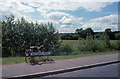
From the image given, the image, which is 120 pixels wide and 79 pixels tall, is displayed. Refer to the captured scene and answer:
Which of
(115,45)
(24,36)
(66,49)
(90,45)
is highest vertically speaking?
(24,36)

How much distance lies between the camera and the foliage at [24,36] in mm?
16183

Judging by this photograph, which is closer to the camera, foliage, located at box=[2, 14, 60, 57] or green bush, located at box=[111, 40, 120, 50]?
foliage, located at box=[2, 14, 60, 57]

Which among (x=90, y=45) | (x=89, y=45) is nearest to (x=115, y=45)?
(x=90, y=45)

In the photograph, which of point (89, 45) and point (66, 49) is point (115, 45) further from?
point (66, 49)

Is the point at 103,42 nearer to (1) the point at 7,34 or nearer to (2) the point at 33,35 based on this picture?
(2) the point at 33,35

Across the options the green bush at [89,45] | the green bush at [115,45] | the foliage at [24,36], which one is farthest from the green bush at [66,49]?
the green bush at [115,45]

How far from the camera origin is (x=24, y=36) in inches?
676

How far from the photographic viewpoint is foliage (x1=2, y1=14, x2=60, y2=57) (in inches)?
637

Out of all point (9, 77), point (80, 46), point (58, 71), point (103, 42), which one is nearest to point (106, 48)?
point (103, 42)

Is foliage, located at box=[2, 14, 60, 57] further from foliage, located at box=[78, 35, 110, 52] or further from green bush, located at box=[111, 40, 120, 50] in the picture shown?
green bush, located at box=[111, 40, 120, 50]

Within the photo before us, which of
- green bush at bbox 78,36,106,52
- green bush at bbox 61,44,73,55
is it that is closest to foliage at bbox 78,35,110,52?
green bush at bbox 78,36,106,52

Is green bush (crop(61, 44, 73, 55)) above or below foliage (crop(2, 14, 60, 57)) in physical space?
below

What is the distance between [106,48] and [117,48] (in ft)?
7.27

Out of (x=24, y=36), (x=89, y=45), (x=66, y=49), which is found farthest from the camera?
(x=89, y=45)
